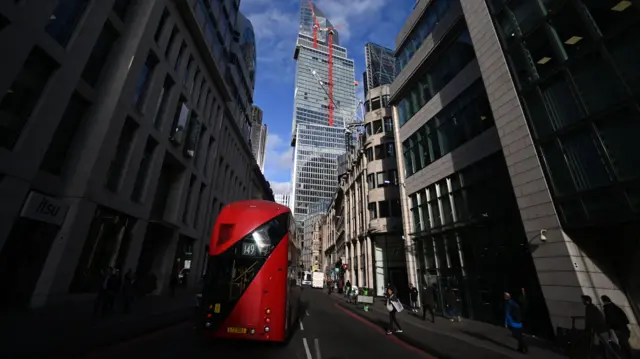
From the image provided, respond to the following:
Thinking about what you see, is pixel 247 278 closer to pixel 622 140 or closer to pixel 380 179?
Result: pixel 622 140

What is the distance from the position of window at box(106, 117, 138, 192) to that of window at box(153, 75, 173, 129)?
281cm

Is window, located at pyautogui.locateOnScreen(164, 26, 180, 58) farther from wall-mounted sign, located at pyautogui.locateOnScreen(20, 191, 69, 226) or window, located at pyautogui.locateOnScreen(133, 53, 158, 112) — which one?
wall-mounted sign, located at pyautogui.locateOnScreen(20, 191, 69, 226)


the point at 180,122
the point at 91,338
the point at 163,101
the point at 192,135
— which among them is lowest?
the point at 91,338

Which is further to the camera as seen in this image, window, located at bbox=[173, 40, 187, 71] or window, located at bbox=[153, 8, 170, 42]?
window, located at bbox=[173, 40, 187, 71]

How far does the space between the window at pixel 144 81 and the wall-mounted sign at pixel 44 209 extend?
865 cm

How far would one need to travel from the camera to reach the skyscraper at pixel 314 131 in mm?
152500

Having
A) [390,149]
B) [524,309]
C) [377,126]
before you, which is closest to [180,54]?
[377,126]

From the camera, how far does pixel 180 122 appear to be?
82.7 ft

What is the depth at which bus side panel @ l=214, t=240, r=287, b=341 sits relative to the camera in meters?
7.55

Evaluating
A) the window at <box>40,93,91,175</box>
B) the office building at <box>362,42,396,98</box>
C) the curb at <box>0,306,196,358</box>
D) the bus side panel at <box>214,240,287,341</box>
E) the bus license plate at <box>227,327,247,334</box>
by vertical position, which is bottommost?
the curb at <box>0,306,196,358</box>

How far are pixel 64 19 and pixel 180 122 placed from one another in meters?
11.8

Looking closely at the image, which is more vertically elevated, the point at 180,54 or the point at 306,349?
the point at 180,54

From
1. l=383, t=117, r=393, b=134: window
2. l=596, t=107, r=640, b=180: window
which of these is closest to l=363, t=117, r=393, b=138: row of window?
l=383, t=117, r=393, b=134: window

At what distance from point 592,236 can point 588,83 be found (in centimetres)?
560
